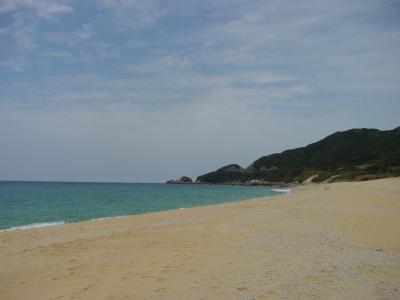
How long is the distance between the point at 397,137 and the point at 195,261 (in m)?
161

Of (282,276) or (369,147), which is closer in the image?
(282,276)

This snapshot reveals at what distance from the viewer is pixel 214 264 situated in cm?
1055

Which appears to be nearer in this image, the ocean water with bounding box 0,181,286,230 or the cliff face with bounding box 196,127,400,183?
the ocean water with bounding box 0,181,286,230

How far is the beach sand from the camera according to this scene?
8.24m

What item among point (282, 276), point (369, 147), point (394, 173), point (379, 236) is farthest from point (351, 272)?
point (369, 147)

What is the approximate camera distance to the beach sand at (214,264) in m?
8.24

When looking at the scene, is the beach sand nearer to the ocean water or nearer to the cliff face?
the ocean water

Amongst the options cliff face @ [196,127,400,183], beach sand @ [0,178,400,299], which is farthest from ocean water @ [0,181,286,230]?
cliff face @ [196,127,400,183]

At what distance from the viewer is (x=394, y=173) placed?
80688 millimetres

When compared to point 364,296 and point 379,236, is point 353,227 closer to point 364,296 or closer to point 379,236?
point 379,236

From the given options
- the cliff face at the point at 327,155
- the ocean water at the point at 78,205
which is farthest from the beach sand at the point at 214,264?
the cliff face at the point at 327,155

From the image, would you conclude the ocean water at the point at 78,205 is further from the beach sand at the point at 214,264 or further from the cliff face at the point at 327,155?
the cliff face at the point at 327,155

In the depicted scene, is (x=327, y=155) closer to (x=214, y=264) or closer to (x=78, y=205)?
(x=78, y=205)

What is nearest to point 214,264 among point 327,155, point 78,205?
point 78,205
